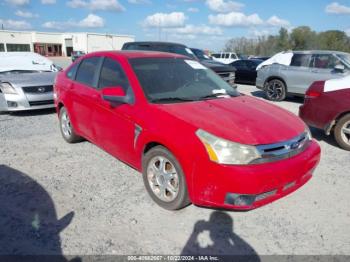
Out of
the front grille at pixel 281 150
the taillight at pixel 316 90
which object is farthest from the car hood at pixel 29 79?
the front grille at pixel 281 150

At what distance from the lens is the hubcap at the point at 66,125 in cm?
499

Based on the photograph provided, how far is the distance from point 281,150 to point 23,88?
6.22 metres

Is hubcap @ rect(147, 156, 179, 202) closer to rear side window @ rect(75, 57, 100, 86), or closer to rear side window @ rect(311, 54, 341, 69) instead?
rear side window @ rect(75, 57, 100, 86)

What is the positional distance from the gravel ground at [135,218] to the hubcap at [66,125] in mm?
803

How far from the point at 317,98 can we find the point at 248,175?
3442 mm

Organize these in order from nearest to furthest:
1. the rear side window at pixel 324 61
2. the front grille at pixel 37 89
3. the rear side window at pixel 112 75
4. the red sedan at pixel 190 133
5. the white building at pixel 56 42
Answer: the red sedan at pixel 190 133, the rear side window at pixel 112 75, the front grille at pixel 37 89, the rear side window at pixel 324 61, the white building at pixel 56 42

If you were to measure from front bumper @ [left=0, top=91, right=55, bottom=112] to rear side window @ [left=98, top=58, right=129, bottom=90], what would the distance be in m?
3.69

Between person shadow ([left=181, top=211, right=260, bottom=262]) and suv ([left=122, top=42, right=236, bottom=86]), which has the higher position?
suv ([left=122, top=42, right=236, bottom=86])

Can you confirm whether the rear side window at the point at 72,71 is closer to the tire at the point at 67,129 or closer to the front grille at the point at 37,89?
the tire at the point at 67,129

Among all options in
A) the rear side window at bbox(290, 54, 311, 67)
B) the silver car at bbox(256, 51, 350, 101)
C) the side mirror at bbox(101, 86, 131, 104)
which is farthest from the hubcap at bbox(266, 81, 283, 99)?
the side mirror at bbox(101, 86, 131, 104)

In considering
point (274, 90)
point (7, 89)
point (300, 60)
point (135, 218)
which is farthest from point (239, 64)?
point (135, 218)

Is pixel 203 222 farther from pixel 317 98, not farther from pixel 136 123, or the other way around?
pixel 317 98

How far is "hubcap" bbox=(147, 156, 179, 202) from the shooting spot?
3000 millimetres

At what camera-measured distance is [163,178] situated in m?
3.10
